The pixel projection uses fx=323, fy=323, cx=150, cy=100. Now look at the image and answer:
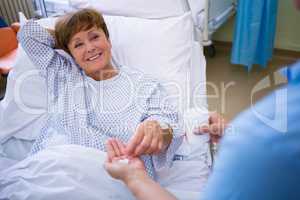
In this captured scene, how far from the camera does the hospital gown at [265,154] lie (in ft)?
1.48

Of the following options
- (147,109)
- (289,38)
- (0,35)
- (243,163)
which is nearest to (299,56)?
(289,38)

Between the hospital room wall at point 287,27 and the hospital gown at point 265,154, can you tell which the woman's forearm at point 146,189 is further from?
the hospital room wall at point 287,27

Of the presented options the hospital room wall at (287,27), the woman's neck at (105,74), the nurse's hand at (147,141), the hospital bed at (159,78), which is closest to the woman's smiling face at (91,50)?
the woman's neck at (105,74)

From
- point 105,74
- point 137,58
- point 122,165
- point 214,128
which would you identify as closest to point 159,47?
point 137,58

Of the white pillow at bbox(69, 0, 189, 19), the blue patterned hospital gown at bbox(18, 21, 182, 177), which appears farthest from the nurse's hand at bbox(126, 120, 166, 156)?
the white pillow at bbox(69, 0, 189, 19)

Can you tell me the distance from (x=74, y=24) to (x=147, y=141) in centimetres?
73

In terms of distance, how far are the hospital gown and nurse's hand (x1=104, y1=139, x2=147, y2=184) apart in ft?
1.27

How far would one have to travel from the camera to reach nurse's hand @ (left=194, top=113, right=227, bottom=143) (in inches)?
46.1

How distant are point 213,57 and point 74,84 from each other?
2.02 m

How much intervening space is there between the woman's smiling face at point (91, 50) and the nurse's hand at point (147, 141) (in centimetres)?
45

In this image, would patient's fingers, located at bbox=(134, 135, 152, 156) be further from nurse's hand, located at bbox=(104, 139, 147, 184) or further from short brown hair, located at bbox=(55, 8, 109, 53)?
short brown hair, located at bbox=(55, 8, 109, 53)

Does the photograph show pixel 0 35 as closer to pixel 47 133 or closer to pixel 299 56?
pixel 47 133

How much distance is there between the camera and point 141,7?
2.01 m

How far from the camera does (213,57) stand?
3234 mm
